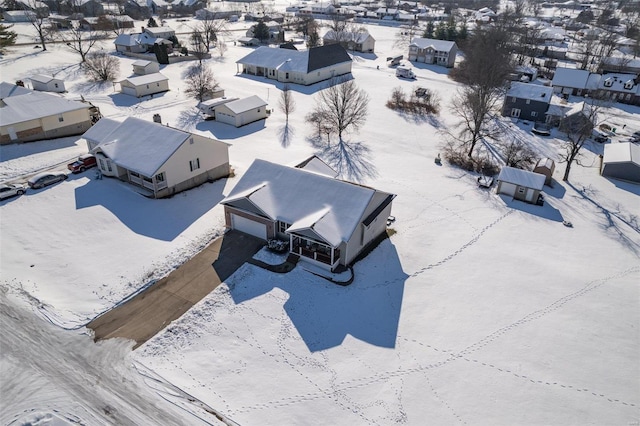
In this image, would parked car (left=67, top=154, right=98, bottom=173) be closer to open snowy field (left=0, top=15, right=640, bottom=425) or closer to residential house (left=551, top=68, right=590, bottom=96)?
open snowy field (left=0, top=15, right=640, bottom=425)

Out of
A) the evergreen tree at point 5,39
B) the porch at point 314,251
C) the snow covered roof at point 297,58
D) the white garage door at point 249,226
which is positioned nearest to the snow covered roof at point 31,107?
the white garage door at point 249,226

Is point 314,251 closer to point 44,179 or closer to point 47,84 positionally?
point 44,179

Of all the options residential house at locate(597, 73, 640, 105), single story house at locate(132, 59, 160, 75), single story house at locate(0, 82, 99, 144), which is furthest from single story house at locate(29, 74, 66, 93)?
residential house at locate(597, 73, 640, 105)

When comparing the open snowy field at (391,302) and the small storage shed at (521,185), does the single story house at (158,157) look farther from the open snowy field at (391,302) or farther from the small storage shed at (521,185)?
the small storage shed at (521,185)

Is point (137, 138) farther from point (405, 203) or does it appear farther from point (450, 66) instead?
point (450, 66)

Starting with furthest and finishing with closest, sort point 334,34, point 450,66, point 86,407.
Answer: point 334,34
point 450,66
point 86,407

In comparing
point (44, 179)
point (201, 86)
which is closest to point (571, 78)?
point (201, 86)

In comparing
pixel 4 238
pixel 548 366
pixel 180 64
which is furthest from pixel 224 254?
pixel 180 64
